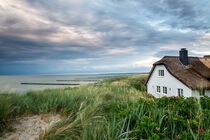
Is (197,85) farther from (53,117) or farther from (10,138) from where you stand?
(10,138)

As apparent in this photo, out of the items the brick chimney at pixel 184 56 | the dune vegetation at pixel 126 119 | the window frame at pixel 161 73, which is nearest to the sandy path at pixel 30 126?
→ the dune vegetation at pixel 126 119

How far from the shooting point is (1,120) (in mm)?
3760

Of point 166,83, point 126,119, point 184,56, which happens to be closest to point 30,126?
point 126,119

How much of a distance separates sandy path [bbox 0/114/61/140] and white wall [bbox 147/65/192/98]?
16.9 metres

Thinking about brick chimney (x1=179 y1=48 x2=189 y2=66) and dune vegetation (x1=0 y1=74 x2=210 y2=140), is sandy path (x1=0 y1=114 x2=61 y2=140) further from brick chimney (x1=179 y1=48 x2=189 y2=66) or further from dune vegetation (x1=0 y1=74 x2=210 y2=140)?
brick chimney (x1=179 y1=48 x2=189 y2=66)

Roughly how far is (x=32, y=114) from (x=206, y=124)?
5725 millimetres

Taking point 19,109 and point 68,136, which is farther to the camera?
point 19,109

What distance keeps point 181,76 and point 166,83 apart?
8.92ft

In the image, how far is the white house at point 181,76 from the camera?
15.3 m

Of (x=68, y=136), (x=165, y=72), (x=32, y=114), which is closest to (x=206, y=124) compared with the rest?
(x=68, y=136)

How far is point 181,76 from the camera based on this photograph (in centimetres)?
1620

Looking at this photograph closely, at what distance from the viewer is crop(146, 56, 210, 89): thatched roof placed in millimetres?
15219

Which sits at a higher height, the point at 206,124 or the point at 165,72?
the point at 165,72

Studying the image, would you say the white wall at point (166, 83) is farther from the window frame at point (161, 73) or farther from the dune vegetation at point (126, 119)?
the dune vegetation at point (126, 119)
